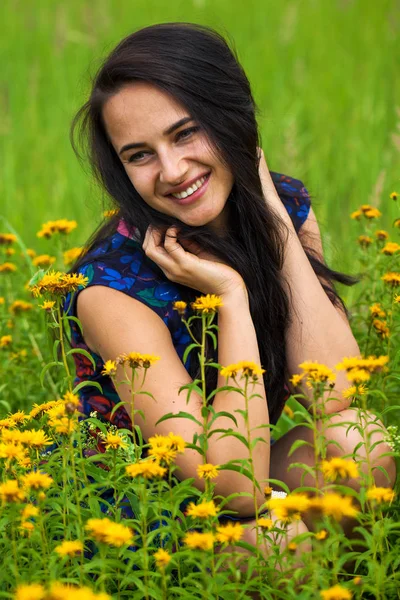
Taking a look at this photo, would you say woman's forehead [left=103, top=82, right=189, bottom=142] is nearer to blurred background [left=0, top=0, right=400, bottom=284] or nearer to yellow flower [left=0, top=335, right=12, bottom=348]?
yellow flower [left=0, top=335, right=12, bottom=348]

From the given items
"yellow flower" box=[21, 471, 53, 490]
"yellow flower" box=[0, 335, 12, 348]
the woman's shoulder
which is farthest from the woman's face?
"yellow flower" box=[21, 471, 53, 490]

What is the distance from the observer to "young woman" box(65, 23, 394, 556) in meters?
2.29

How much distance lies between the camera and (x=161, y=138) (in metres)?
2.38

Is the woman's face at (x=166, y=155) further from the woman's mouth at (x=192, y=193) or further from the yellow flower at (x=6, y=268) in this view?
the yellow flower at (x=6, y=268)

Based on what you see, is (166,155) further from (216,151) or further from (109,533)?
(109,533)

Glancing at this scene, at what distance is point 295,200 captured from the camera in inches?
115

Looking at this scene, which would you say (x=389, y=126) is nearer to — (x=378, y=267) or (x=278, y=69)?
(x=278, y=69)

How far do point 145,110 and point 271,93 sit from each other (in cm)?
343

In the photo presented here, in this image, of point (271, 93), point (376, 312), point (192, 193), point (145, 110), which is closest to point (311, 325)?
point (376, 312)

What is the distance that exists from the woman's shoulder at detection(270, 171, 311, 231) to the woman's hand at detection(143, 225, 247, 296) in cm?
46

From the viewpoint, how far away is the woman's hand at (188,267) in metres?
2.38

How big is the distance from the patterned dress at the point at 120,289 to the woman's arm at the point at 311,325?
0.97ft

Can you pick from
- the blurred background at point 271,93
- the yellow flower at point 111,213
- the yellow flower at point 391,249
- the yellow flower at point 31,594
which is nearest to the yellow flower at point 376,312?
the yellow flower at point 391,249

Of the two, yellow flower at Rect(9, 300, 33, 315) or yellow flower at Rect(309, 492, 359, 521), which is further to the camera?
yellow flower at Rect(9, 300, 33, 315)
